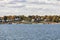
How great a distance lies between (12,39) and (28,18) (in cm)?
11746

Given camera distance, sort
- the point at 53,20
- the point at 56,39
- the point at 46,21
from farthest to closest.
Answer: the point at 46,21, the point at 53,20, the point at 56,39

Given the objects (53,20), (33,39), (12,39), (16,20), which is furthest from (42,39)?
(16,20)

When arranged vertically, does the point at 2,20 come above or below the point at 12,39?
below

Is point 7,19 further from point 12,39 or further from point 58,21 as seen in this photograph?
point 12,39

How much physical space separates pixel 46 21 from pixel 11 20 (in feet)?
73.0

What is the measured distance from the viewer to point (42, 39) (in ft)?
179

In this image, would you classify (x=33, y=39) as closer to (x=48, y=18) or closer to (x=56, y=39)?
(x=56, y=39)

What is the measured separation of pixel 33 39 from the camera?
5478 cm

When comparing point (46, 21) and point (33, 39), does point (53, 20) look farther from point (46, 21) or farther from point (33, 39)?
point (33, 39)

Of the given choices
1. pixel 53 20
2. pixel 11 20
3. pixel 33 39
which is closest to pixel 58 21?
pixel 53 20

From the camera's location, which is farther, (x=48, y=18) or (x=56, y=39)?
(x=48, y=18)

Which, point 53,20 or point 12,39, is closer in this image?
point 12,39

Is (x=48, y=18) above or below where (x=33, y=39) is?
below

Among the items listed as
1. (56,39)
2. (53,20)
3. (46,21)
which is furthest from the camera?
(46,21)
